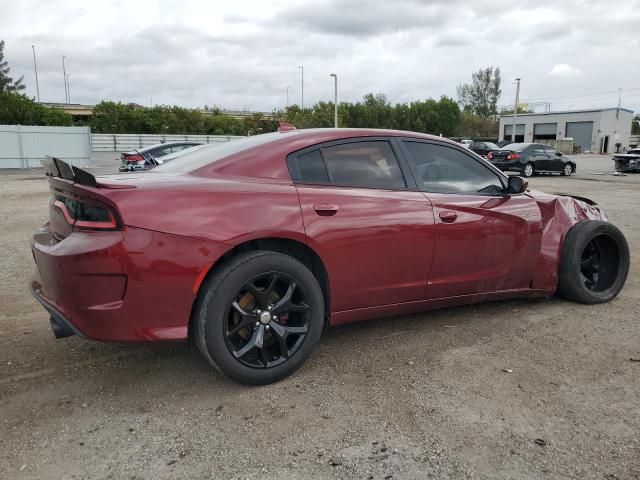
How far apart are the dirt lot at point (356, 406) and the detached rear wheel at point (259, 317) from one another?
6.5 inches

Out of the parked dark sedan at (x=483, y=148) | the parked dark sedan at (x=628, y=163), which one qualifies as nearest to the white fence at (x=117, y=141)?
the parked dark sedan at (x=483, y=148)

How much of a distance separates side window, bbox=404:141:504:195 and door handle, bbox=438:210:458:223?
0.60ft

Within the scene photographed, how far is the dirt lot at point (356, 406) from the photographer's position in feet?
8.04

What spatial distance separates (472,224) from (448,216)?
23 cm

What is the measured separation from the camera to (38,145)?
25.7m

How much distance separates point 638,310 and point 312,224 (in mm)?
3067

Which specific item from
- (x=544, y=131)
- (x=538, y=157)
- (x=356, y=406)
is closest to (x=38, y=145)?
(x=538, y=157)

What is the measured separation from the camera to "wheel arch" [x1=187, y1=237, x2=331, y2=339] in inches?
119

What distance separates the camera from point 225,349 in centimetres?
299

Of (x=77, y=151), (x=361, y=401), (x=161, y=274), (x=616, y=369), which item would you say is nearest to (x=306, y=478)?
(x=361, y=401)

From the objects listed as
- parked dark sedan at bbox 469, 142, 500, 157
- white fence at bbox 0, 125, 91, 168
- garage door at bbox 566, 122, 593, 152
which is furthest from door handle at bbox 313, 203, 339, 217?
garage door at bbox 566, 122, 593, 152

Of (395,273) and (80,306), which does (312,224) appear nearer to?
(395,273)

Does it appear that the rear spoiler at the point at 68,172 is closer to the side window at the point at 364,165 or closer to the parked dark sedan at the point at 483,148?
the side window at the point at 364,165

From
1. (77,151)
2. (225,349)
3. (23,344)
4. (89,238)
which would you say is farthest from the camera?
(77,151)
